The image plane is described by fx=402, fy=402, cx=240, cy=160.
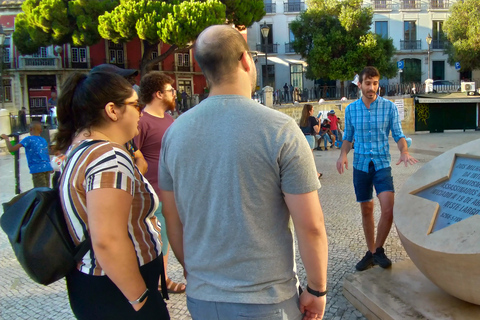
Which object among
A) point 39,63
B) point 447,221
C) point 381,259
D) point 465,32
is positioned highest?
point 465,32

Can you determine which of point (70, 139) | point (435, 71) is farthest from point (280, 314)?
point (435, 71)

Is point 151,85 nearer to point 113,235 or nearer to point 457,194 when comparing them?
point 113,235

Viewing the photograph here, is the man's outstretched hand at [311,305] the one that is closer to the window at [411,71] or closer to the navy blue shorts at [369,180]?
the navy blue shorts at [369,180]

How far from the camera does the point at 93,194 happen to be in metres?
1.48

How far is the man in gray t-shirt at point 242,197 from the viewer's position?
4.63 ft

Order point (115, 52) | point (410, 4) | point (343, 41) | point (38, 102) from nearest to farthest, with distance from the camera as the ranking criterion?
point (343, 41), point (38, 102), point (115, 52), point (410, 4)

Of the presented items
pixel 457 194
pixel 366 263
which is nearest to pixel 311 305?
pixel 457 194

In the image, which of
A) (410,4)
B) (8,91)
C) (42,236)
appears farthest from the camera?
(410,4)

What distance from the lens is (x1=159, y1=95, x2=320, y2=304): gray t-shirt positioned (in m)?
1.41

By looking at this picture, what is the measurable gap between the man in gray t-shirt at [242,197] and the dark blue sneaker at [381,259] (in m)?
2.02

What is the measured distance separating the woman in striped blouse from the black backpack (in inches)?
1.4

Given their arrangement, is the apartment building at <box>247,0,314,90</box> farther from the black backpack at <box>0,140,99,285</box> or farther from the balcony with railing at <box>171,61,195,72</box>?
the black backpack at <box>0,140,99,285</box>

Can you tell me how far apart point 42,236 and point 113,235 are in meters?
0.28

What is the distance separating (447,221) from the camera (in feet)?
8.50
